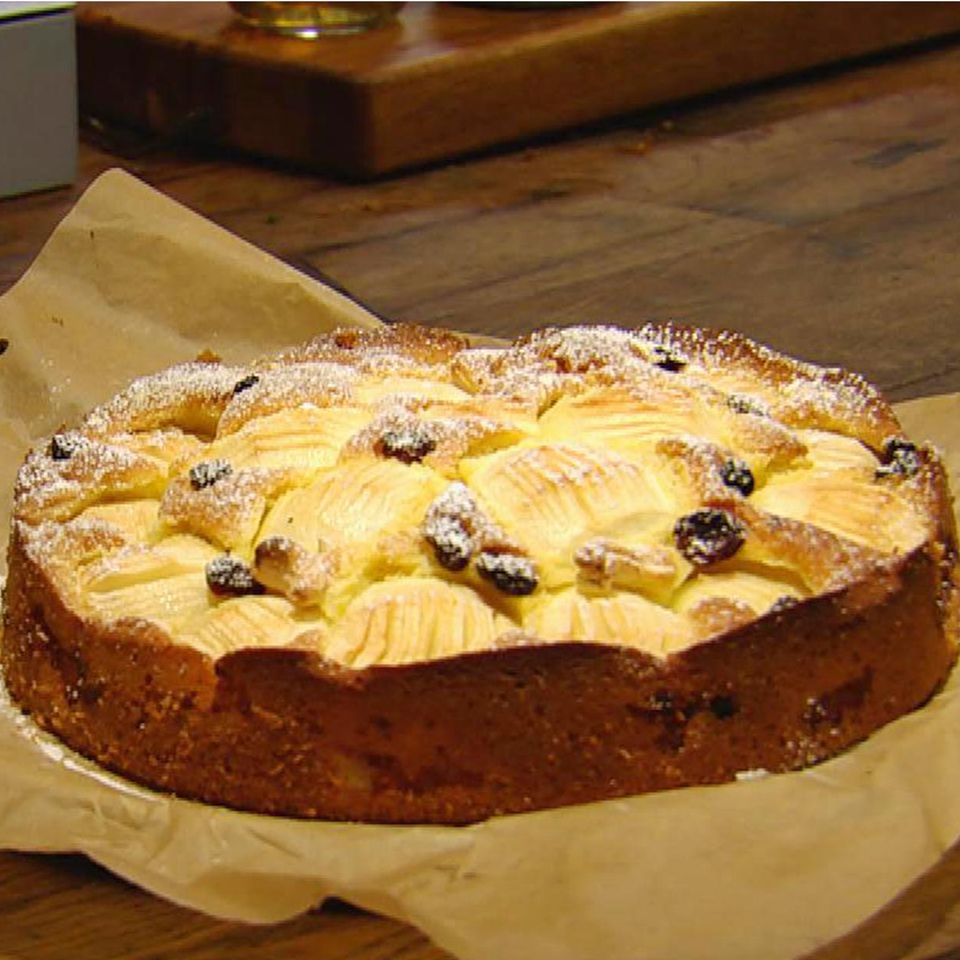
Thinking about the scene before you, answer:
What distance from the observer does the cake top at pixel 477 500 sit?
136 centimetres

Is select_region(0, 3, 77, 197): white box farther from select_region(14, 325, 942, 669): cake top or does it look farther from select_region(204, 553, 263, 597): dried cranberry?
select_region(204, 553, 263, 597): dried cranberry

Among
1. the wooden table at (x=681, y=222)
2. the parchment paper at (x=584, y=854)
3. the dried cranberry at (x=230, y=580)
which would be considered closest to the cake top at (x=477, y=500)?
the dried cranberry at (x=230, y=580)

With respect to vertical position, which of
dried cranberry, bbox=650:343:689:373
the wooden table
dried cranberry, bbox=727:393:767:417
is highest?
dried cranberry, bbox=727:393:767:417

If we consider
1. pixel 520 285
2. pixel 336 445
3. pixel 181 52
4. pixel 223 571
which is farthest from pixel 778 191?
pixel 223 571

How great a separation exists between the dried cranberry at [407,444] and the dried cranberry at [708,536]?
0.23 metres

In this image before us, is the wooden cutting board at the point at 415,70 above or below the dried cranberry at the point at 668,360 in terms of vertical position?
below

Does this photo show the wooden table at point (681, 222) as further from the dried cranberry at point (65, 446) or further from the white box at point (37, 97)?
the dried cranberry at point (65, 446)

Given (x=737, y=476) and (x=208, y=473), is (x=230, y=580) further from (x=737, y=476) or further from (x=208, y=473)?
(x=737, y=476)

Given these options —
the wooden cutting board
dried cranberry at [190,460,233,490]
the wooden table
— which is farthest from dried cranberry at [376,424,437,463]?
the wooden cutting board

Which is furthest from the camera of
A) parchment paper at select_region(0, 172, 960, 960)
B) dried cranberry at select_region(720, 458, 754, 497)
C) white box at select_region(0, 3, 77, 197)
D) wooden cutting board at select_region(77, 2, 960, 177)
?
wooden cutting board at select_region(77, 2, 960, 177)

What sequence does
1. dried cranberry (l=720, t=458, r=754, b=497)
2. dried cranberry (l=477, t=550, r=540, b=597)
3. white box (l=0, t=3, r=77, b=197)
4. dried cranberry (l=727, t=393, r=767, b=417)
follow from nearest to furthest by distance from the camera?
dried cranberry (l=477, t=550, r=540, b=597), dried cranberry (l=720, t=458, r=754, b=497), dried cranberry (l=727, t=393, r=767, b=417), white box (l=0, t=3, r=77, b=197)

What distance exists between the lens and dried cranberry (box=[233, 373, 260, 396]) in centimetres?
173

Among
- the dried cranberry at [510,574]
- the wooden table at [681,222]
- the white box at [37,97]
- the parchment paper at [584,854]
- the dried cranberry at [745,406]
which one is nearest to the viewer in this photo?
the parchment paper at [584,854]

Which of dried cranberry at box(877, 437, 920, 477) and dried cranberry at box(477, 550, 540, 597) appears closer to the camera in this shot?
dried cranberry at box(477, 550, 540, 597)
